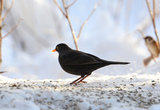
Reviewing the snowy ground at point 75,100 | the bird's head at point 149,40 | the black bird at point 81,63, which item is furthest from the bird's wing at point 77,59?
the bird's head at point 149,40

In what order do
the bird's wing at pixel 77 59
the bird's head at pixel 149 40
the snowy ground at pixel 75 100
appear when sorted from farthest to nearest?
the bird's head at pixel 149 40
the bird's wing at pixel 77 59
the snowy ground at pixel 75 100

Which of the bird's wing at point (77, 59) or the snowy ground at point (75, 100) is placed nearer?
the snowy ground at point (75, 100)

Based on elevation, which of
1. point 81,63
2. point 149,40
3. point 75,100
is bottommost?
point 75,100

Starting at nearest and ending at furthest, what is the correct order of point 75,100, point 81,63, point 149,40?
1. point 75,100
2. point 81,63
3. point 149,40

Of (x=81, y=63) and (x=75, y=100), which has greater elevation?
(x=81, y=63)

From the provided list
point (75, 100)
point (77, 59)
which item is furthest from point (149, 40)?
point (75, 100)

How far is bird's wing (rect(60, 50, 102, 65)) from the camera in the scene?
8.11ft

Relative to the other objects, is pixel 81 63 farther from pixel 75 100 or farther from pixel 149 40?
pixel 149 40

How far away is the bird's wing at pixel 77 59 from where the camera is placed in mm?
2473

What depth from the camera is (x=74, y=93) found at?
2051 millimetres

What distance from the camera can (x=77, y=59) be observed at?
8.22ft

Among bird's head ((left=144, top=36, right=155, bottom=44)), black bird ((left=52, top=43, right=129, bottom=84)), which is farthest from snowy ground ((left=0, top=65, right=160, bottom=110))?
bird's head ((left=144, top=36, right=155, bottom=44))

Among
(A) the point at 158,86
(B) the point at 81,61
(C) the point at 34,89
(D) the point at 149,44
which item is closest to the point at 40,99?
(C) the point at 34,89

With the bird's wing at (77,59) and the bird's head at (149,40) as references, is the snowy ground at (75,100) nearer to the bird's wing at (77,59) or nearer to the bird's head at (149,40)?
the bird's wing at (77,59)
